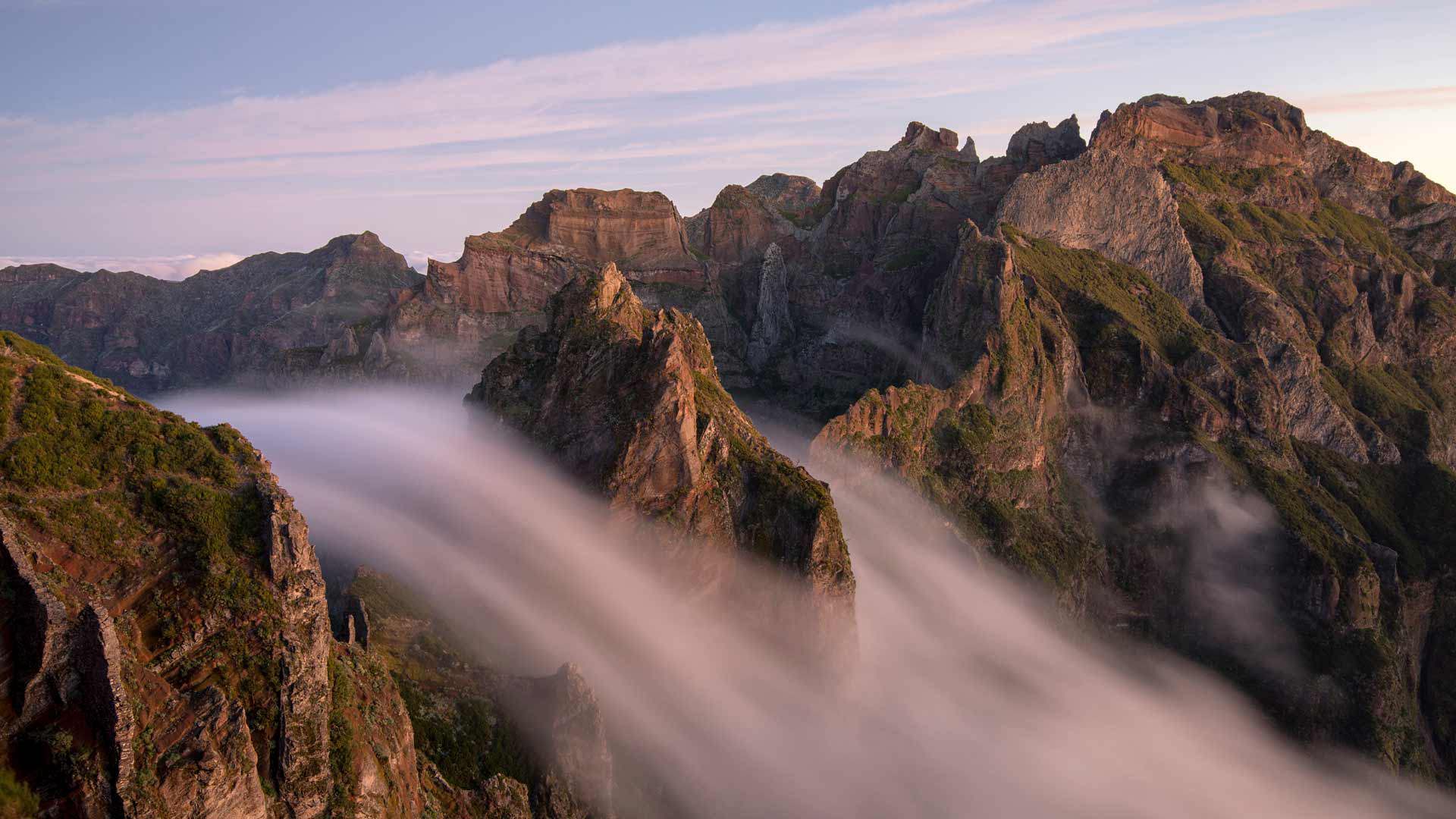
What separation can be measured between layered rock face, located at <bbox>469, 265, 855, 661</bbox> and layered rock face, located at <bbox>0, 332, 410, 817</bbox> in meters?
31.0

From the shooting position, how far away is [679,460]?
58.6 meters

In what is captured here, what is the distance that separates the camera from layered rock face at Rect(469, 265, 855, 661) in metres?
58.6

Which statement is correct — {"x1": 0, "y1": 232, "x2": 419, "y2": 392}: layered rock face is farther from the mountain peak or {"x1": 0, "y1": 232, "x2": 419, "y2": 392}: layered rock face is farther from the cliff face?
the mountain peak

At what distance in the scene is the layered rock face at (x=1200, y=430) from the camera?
9112 cm

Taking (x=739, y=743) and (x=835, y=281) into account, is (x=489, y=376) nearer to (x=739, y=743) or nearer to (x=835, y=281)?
(x=739, y=743)

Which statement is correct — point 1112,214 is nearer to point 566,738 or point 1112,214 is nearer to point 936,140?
point 936,140

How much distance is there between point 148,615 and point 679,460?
37689 mm

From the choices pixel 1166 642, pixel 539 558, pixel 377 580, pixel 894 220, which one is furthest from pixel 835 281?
pixel 377 580

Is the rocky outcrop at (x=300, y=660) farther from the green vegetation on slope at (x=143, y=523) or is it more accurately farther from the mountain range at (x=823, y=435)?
the green vegetation on slope at (x=143, y=523)

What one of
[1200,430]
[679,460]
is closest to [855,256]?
[1200,430]

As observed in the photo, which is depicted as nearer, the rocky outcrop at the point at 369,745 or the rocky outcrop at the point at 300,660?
the rocky outcrop at the point at 300,660

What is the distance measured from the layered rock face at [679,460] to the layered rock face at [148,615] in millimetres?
31047

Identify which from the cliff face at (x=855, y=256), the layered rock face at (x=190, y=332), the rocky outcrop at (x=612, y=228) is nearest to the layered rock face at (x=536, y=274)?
the rocky outcrop at (x=612, y=228)

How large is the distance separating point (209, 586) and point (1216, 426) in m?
114
